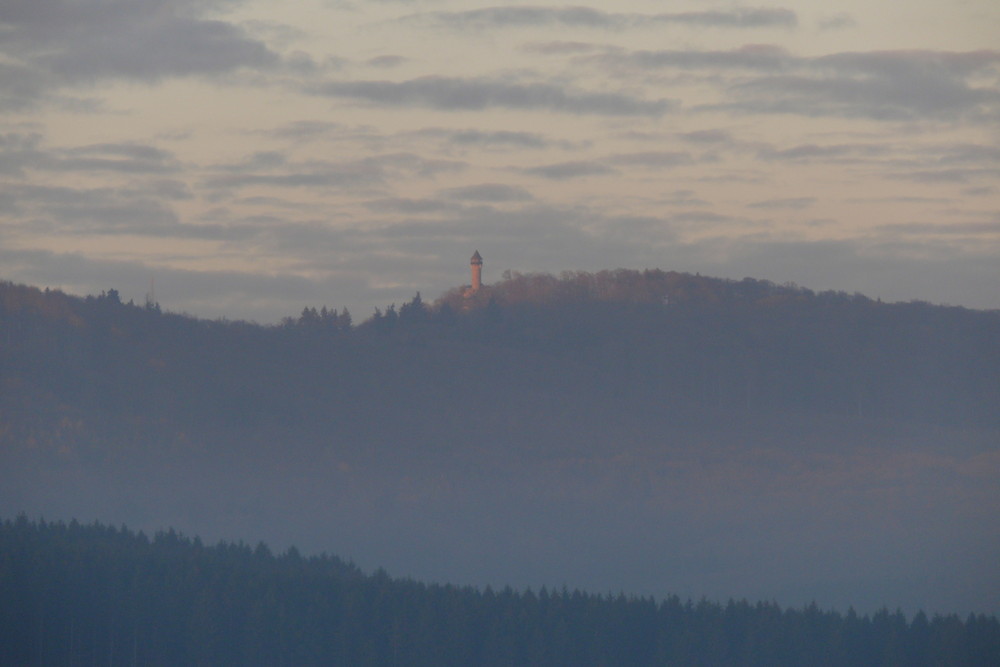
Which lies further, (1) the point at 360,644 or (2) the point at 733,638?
(2) the point at 733,638

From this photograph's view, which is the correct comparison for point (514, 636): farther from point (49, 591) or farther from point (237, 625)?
point (49, 591)

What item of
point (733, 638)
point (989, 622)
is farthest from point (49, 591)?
point (989, 622)

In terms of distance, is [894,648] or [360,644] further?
[894,648]

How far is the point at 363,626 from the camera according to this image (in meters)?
113

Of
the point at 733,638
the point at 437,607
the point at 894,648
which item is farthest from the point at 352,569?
the point at 894,648

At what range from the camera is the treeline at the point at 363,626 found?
10912cm

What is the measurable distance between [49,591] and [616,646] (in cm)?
4549

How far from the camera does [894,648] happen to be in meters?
119

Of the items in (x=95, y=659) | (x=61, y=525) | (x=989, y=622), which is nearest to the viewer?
(x=95, y=659)

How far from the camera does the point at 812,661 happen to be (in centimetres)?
11725

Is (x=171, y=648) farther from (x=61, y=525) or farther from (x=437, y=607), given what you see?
(x=61, y=525)

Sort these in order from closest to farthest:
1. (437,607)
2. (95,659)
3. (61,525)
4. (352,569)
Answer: (95,659), (437,607), (61,525), (352,569)

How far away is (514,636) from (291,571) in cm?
2850

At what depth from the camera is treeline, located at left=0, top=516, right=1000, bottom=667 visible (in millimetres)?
109125
